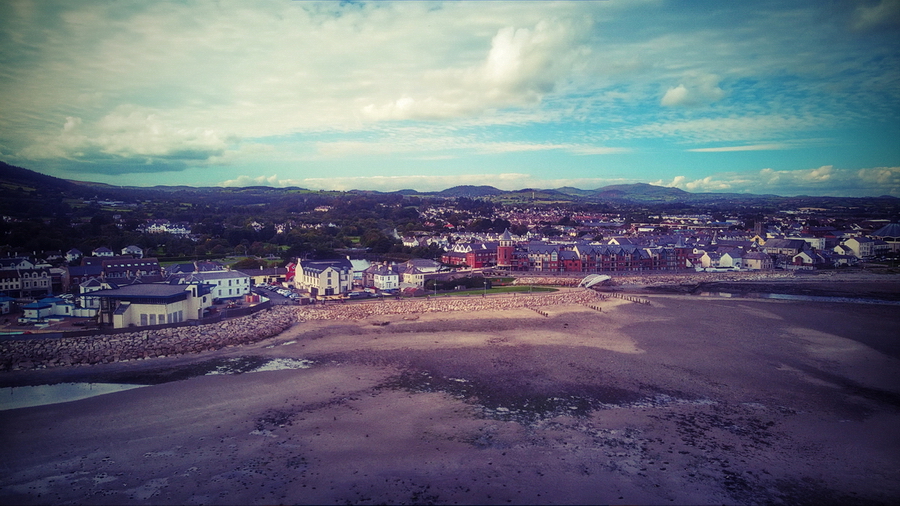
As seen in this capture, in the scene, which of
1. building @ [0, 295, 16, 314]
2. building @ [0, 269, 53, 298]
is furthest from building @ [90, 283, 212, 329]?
building @ [0, 269, 53, 298]

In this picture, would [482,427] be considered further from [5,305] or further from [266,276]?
[266,276]

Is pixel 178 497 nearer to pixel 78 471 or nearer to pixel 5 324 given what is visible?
pixel 78 471

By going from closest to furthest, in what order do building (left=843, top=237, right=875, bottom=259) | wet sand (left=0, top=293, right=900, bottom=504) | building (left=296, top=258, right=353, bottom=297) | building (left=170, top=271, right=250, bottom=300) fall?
wet sand (left=0, top=293, right=900, bottom=504), building (left=170, top=271, right=250, bottom=300), building (left=296, top=258, right=353, bottom=297), building (left=843, top=237, right=875, bottom=259)

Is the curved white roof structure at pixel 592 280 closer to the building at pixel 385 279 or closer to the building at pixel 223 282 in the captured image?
the building at pixel 385 279

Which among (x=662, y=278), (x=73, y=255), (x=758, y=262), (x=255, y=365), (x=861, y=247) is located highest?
(x=73, y=255)

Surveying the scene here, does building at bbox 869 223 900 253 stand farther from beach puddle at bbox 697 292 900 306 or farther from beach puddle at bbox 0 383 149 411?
beach puddle at bbox 0 383 149 411

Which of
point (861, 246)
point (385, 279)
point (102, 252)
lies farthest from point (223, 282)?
point (861, 246)

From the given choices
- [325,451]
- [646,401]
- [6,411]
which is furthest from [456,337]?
[6,411]

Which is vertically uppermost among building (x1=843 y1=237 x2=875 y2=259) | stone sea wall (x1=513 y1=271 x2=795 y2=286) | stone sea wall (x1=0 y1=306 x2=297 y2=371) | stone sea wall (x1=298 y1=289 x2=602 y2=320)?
building (x1=843 y1=237 x2=875 y2=259)
